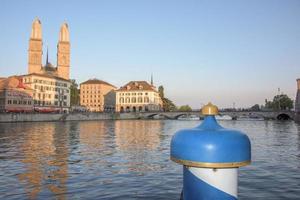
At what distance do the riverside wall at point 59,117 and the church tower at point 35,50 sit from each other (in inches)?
1706

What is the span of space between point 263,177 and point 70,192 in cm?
790

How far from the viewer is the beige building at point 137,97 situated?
150125 mm

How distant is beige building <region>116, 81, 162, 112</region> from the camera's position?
150 metres

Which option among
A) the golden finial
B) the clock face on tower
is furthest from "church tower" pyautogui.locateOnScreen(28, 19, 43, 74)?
the golden finial

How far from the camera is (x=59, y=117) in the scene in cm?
10075

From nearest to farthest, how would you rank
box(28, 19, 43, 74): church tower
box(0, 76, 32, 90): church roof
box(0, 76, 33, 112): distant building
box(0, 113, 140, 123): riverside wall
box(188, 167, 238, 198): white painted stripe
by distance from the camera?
box(188, 167, 238, 198): white painted stripe < box(0, 113, 140, 123): riverside wall < box(0, 76, 33, 112): distant building < box(0, 76, 32, 90): church roof < box(28, 19, 43, 74): church tower

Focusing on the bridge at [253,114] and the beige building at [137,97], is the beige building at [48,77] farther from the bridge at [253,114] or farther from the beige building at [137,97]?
the bridge at [253,114]

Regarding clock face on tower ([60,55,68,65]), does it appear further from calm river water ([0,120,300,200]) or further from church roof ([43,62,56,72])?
calm river water ([0,120,300,200])

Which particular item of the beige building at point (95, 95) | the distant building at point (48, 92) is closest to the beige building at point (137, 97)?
the beige building at point (95, 95)

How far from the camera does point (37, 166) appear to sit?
16297mm

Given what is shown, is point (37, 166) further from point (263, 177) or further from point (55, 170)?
point (263, 177)

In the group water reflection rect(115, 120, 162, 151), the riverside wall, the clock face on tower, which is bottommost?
water reflection rect(115, 120, 162, 151)

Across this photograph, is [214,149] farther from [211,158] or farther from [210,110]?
[210,110]

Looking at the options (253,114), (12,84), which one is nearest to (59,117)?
(12,84)
